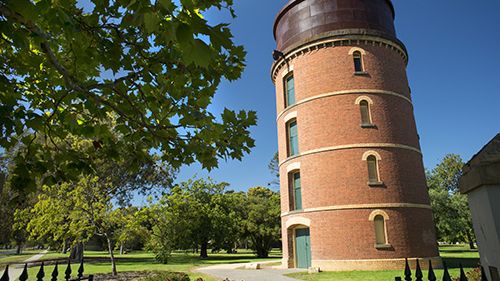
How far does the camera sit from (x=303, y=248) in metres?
19.9

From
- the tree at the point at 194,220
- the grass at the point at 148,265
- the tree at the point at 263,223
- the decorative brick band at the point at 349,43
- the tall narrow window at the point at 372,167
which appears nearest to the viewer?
the tall narrow window at the point at 372,167

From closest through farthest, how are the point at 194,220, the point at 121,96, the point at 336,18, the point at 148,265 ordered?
the point at 121,96 → the point at 336,18 → the point at 148,265 → the point at 194,220

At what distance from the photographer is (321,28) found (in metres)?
21.0

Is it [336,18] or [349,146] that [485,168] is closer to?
[349,146]

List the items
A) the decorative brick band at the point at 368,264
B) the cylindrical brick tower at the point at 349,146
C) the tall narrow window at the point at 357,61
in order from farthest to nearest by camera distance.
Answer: the tall narrow window at the point at 357,61 < the cylindrical brick tower at the point at 349,146 < the decorative brick band at the point at 368,264

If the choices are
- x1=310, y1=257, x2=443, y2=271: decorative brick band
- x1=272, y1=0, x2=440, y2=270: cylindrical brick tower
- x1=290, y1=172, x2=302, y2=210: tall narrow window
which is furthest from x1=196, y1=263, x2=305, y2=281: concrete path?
x1=290, y1=172, x2=302, y2=210: tall narrow window

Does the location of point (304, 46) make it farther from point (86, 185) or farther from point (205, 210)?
point (205, 210)

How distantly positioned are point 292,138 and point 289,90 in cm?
334

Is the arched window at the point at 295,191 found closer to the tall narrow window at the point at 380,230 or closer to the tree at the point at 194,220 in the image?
the tall narrow window at the point at 380,230

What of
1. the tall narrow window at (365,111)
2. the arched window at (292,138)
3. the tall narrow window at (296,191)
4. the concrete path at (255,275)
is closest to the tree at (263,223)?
the tall narrow window at (296,191)

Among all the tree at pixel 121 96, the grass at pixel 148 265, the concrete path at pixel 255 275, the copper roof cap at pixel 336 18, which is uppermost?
the copper roof cap at pixel 336 18

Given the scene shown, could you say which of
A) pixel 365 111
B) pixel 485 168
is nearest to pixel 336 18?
pixel 365 111

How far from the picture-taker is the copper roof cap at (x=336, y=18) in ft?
67.9

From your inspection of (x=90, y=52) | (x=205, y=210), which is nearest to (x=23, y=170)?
(x=90, y=52)
